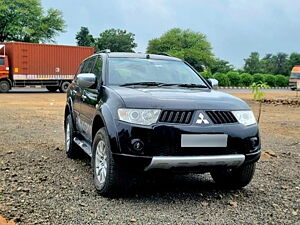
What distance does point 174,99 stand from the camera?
4648mm

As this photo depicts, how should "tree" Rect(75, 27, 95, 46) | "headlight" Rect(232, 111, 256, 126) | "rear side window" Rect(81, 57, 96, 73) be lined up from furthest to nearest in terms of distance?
"tree" Rect(75, 27, 95, 46) → "rear side window" Rect(81, 57, 96, 73) → "headlight" Rect(232, 111, 256, 126)

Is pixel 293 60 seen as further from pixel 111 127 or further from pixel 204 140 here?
pixel 111 127

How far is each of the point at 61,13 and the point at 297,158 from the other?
49857mm

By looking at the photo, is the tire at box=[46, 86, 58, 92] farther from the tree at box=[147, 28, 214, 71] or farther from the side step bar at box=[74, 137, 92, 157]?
the tree at box=[147, 28, 214, 71]

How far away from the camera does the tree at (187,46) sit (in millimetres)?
84375

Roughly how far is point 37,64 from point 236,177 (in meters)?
25.7

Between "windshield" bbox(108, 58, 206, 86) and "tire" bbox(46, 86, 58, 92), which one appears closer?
"windshield" bbox(108, 58, 206, 86)

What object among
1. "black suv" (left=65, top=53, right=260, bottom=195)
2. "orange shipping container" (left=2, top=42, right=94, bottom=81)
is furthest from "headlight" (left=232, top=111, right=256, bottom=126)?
"orange shipping container" (left=2, top=42, right=94, bottom=81)

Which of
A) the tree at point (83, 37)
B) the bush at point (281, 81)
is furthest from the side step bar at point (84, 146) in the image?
the tree at point (83, 37)

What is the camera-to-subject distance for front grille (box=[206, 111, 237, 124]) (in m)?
4.58

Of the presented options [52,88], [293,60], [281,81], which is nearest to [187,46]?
[293,60]

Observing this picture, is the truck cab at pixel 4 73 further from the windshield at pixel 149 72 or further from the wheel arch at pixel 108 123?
the wheel arch at pixel 108 123

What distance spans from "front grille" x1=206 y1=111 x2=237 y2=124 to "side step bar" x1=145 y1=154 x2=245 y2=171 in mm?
365

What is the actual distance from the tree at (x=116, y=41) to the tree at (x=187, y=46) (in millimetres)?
4164
